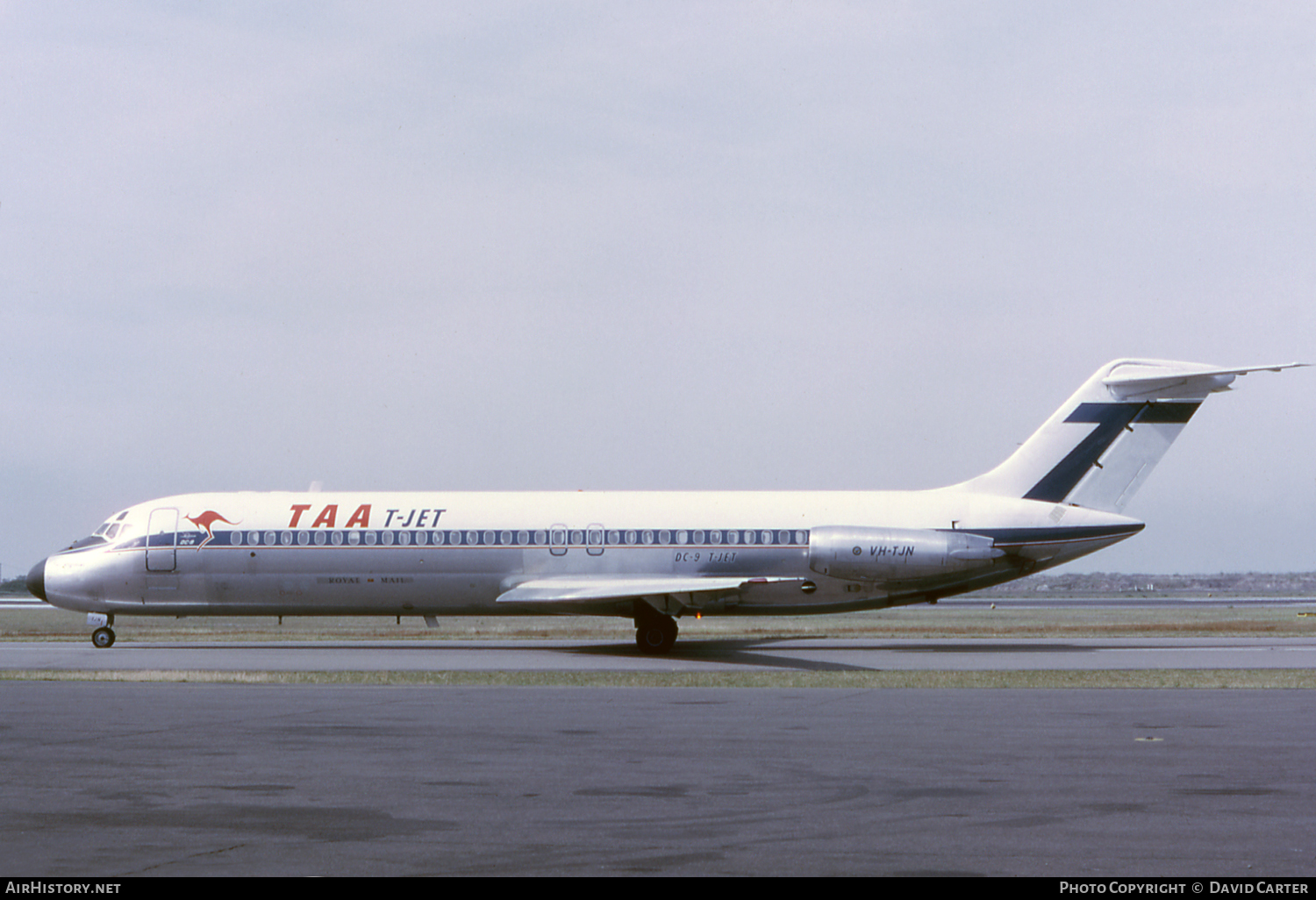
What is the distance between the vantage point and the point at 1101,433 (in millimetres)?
32188

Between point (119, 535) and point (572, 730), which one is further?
point (119, 535)

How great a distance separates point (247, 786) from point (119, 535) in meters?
24.8

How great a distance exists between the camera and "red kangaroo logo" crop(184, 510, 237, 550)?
3256 cm

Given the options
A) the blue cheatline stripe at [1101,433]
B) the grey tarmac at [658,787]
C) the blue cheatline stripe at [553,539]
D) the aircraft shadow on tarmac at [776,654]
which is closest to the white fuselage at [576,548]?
the blue cheatline stripe at [553,539]

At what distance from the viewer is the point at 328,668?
2481 cm

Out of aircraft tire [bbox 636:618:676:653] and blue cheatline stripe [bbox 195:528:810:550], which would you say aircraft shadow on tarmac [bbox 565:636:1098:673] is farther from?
blue cheatline stripe [bbox 195:528:810:550]

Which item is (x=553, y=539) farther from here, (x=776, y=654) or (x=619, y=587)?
(x=776, y=654)

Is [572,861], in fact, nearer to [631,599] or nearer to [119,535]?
[631,599]

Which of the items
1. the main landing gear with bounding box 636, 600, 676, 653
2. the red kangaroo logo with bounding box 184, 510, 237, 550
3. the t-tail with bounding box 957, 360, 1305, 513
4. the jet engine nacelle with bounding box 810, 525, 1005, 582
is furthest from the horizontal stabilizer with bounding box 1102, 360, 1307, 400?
the red kangaroo logo with bounding box 184, 510, 237, 550

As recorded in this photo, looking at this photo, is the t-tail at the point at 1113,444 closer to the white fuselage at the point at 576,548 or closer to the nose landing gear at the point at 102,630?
the white fuselage at the point at 576,548

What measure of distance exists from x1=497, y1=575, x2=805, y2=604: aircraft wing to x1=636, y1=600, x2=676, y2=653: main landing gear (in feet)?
2.39

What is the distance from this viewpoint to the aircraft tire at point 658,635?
101ft
